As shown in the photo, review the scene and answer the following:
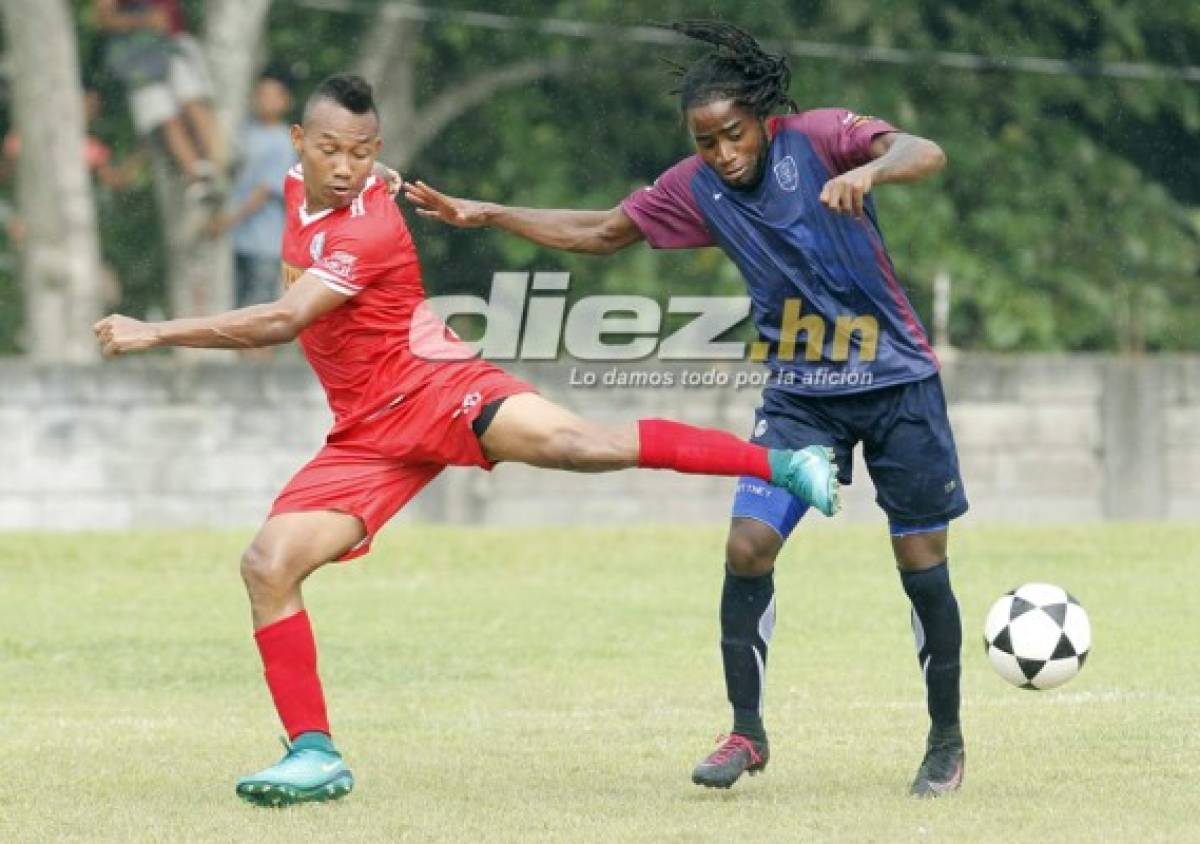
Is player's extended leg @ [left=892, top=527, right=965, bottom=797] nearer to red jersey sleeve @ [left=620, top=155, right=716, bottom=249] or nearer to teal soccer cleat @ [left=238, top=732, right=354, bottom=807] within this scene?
red jersey sleeve @ [left=620, top=155, right=716, bottom=249]

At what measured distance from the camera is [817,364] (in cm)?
793

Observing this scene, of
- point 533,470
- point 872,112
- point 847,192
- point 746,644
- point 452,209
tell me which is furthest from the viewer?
point 872,112

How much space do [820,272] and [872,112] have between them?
1498 centimetres

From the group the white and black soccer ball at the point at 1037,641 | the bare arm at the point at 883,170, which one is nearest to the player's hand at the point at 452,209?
the bare arm at the point at 883,170

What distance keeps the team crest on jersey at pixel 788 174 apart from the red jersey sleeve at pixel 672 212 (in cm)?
37

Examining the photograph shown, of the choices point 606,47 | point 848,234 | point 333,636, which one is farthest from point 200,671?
point 606,47

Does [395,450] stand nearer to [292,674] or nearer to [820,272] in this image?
[292,674]

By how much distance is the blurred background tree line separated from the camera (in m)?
22.9

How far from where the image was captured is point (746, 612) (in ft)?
26.1

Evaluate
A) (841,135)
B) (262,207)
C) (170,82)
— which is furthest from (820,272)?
(170,82)

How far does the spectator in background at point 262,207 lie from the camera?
1952 centimetres

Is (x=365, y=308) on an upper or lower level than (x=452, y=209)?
lower

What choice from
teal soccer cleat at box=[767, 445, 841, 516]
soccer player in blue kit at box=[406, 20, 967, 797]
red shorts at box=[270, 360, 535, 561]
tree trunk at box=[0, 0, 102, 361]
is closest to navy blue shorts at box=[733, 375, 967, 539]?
soccer player in blue kit at box=[406, 20, 967, 797]

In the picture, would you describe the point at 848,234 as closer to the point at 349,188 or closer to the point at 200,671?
the point at 349,188
